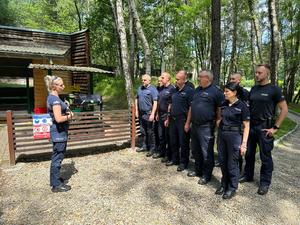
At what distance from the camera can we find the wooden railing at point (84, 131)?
571 centimetres

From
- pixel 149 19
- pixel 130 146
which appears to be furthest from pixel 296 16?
pixel 130 146

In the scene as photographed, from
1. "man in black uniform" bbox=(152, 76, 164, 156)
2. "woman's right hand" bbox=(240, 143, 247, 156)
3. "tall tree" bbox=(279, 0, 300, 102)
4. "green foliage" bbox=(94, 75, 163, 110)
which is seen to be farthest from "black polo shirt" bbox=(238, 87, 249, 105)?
"tall tree" bbox=(279, 0, 300, 102)

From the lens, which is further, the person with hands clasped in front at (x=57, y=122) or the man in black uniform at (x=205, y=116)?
the man in black uniform at (x=205, y=116)

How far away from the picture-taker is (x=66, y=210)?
12.7 feet

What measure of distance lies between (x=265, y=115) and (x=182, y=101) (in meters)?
1.59

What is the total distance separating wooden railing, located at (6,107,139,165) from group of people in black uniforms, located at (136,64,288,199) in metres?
1.36

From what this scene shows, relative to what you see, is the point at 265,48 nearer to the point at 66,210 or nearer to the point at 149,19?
the point at 149,19

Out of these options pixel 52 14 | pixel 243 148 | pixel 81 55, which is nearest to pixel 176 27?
pixel 81 55

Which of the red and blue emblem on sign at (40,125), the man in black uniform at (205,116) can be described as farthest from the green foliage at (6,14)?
the man in black uniform at (205,116)

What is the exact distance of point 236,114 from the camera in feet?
13.3

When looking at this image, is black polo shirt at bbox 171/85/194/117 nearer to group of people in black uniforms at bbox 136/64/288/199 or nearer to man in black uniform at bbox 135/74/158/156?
group of people in black uniforms at bbox 136/64/288/199

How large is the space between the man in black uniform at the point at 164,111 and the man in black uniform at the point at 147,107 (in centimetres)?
25

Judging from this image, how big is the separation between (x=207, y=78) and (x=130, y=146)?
352 centimetres

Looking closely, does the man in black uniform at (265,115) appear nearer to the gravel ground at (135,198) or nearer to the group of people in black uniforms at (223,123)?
the group of people in black uniforms at (223,123)
